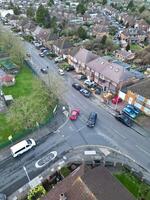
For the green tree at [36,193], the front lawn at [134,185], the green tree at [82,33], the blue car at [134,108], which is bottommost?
the front lawn at [134,185]

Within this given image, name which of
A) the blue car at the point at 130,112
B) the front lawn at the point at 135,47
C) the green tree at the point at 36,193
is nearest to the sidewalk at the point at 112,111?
the blue car at the point at 130,112

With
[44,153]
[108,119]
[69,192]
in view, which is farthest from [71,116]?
[69,192]

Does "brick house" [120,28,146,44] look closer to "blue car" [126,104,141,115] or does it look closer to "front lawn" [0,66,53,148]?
"front lawn" [0,66,53,148]

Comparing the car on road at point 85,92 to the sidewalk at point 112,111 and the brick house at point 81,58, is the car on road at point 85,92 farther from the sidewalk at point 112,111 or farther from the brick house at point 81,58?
the brick house at point 81,58

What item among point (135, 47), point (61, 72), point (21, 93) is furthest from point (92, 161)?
point (135, 47)

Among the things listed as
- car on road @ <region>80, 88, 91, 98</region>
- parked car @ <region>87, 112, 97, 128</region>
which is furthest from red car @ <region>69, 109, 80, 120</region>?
car on road @ <region>80, 88, 91, 98</region>

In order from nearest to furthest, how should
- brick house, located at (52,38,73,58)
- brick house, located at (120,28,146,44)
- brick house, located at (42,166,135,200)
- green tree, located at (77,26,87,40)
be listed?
brick house, located at (42,166,135,200)
brick house, located at (52,38,73,58)
green tree, located at (77,26,87,40)
brick house, located at (120,28,146,44)

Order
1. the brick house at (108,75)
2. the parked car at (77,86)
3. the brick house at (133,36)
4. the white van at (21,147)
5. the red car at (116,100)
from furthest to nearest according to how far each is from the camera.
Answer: the brick house at (133,36)
the parked car at (77,86)
the brick house at (108,75)
the red car at (116,100)
the white van at (21,147)

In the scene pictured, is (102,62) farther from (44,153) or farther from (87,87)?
(44,153)
